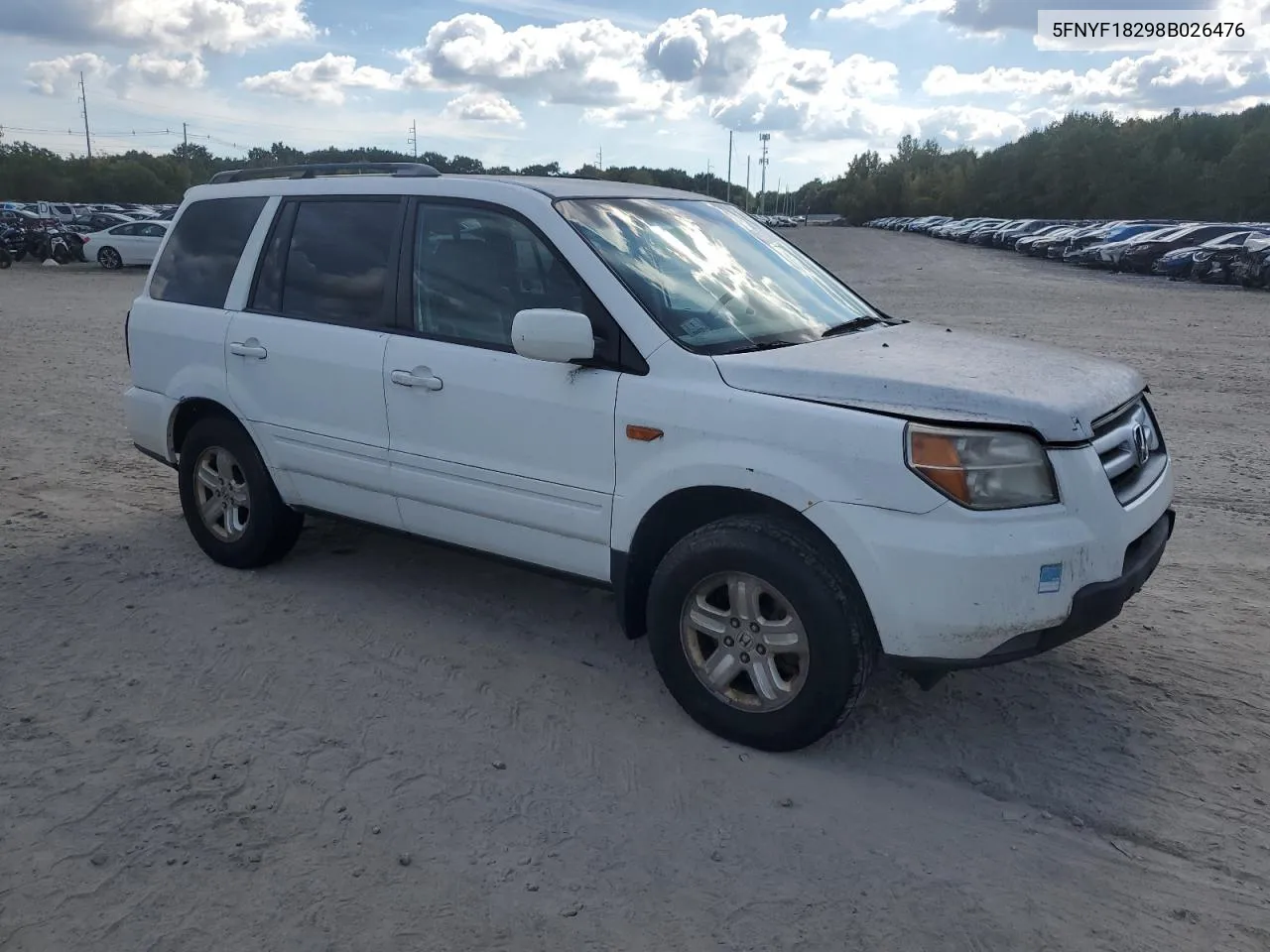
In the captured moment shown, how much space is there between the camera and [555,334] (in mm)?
3818

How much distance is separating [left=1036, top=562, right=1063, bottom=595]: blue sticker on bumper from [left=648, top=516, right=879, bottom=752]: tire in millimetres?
530

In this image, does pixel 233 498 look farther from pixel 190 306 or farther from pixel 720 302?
pixel 720 302

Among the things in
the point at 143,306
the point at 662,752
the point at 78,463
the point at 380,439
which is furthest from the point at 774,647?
the point at 78,463

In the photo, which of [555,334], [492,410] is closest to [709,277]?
[555,334]

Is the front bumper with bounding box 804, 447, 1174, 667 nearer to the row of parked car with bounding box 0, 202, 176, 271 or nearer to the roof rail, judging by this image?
the roof rail

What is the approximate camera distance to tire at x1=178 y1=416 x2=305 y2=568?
5.30 m

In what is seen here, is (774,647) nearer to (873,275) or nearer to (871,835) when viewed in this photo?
(871,835)

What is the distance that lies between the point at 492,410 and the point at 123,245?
95.7ft

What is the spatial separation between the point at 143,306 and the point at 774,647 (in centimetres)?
399

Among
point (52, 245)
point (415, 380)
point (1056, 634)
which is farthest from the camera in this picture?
point (52, 245)

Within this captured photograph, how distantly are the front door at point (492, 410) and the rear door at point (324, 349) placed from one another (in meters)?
0.15

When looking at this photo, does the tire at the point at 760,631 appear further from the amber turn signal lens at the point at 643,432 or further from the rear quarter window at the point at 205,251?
the rear quarter window at the point at 205,251

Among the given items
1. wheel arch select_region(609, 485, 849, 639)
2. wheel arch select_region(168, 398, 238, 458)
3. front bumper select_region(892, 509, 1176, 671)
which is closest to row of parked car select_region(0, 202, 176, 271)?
wheel arch select_region(168, 398, 238, 458)

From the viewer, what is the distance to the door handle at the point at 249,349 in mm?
5086
